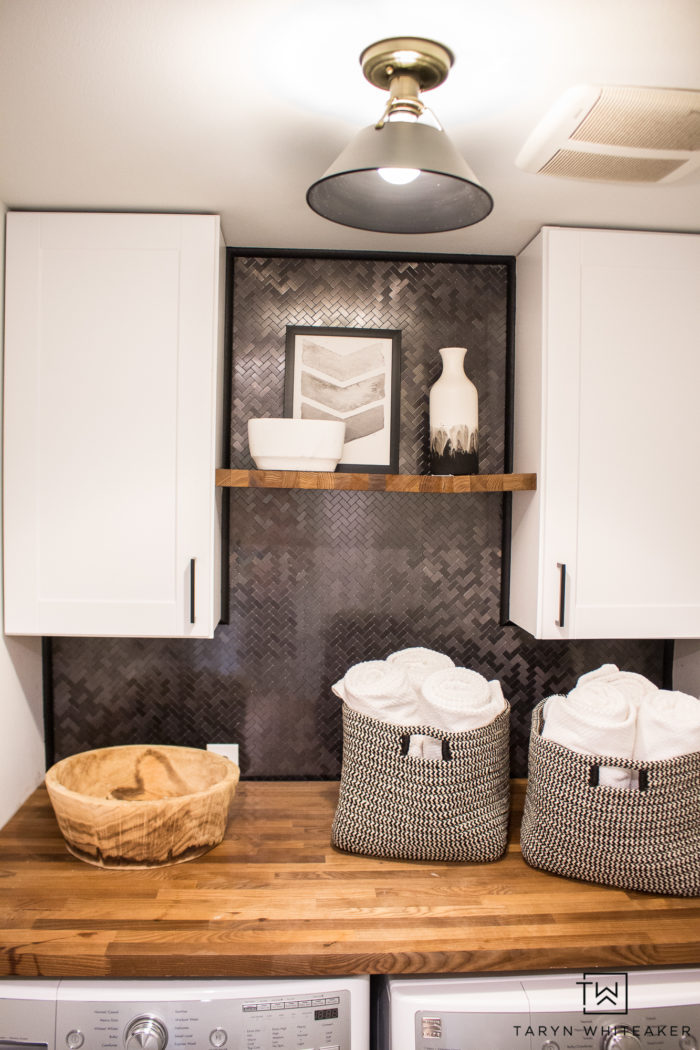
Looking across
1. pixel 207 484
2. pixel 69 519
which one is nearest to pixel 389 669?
pixel 207 484

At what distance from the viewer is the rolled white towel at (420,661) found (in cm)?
187

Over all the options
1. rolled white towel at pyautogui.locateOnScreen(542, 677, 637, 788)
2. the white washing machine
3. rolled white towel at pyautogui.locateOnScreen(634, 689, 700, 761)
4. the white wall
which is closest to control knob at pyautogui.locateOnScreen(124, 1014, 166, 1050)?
the white washing machine

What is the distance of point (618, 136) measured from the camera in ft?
4.45

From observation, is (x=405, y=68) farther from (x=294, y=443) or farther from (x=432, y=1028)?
(x=432, y=1028)

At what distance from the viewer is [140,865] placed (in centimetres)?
164

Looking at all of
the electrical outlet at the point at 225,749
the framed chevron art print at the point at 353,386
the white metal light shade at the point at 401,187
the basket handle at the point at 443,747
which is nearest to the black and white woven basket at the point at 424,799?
the basket handle at the point at 443,747

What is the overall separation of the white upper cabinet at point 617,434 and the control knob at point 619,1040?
822 mm

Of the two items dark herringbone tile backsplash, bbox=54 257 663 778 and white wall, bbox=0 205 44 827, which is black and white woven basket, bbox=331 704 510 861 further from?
white wall, bbox=0 205 44 827

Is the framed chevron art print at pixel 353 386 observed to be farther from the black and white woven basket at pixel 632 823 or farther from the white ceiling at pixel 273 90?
the black and white woven basket at pixel 632 823

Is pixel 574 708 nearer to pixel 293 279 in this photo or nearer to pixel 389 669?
pixel 389 669

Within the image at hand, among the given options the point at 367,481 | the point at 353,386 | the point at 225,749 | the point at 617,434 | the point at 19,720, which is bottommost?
the point at 225,749

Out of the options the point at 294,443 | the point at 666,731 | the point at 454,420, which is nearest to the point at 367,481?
the point at 294,443

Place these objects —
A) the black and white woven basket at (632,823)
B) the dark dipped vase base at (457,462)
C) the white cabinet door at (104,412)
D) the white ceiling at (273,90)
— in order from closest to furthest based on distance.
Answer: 1. the white ceiling at (273,90)
2. the black and white woven basket at (632,823)
3. the white cabinet door at (104,412)
4. the dark dipped vase base at (457,462)

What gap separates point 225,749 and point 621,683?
111 centimetres
